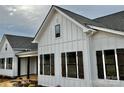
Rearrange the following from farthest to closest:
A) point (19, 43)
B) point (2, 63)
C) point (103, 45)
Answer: point (2, 63), point (19, 43), point (103, 45)

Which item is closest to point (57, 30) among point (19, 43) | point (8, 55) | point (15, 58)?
point (15, 58)

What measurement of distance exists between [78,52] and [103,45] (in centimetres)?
155

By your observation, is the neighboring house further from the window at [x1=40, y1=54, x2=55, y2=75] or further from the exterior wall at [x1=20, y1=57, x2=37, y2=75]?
the exterior wall at [x1=20, y1=57, x2=37, y2=75]

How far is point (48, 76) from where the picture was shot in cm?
1043

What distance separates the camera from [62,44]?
9.58 meters

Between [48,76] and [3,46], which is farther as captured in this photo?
[3,46]

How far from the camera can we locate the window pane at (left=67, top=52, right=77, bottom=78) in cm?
878

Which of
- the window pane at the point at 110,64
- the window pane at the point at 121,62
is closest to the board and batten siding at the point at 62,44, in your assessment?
the window pane at the point at 110,64

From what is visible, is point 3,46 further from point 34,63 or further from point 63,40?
point 63,40

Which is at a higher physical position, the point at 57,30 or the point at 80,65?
the point at 57,30

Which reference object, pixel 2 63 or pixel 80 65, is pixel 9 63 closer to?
pixel 2 63
